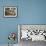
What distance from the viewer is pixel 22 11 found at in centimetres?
393

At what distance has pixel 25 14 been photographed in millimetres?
3924

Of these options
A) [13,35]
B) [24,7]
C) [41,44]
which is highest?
[24,7]

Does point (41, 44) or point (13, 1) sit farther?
point (13, 1)

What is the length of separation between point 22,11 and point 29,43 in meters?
0.94

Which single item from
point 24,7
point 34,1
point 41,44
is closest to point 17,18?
point 24,7

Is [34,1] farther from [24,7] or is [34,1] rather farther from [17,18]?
[17,18]

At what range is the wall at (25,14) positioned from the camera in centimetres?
390

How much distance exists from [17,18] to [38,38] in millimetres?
830

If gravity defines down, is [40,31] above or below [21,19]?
below

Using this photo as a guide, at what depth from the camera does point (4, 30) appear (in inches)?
153

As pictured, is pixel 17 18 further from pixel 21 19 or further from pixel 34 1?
pixel 34 1

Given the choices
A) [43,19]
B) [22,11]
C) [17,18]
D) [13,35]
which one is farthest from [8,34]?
[43,19]

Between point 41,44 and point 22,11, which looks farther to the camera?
point 22,11

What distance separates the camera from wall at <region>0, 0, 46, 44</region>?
154 inches
